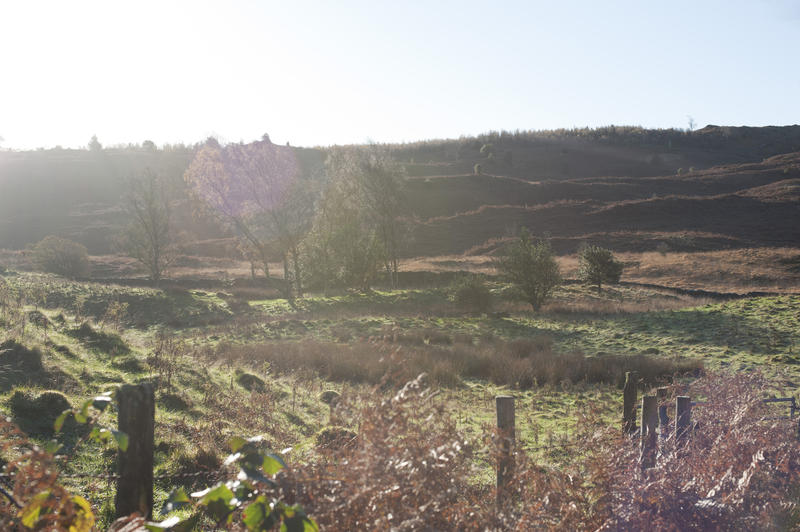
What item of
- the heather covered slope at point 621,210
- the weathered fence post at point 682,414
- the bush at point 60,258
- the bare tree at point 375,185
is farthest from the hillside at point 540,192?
the weathered fence post at point 682,414

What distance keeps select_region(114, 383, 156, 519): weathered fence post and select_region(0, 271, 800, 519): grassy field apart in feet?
2.92

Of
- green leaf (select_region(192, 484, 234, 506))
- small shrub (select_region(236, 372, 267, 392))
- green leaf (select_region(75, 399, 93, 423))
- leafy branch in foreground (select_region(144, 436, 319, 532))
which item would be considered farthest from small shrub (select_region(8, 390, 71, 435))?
green leaf (select_region(192, 484, 234, 506))

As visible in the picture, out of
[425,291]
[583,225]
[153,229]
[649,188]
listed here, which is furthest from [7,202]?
[649,188]

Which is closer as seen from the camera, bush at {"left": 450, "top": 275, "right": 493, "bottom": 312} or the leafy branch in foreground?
the leafy branch in foreground

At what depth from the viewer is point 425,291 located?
3450cm

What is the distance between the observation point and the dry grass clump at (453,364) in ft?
46.9

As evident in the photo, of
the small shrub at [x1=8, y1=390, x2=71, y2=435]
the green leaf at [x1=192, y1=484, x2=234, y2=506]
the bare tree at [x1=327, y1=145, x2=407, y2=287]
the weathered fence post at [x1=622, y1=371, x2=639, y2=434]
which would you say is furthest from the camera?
the bare tree at [x1=327, y1=145, x2=407, y2=287]

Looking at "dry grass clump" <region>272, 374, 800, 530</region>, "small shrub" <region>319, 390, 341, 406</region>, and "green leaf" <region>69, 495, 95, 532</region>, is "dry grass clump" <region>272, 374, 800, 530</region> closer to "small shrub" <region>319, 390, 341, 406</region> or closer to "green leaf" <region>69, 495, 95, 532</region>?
"green leaf" <region>69, 495, 95, 532</region>

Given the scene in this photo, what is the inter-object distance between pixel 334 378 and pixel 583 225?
51.7 metres

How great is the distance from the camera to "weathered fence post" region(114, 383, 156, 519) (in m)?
3.11

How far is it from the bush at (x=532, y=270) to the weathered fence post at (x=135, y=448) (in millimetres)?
27252

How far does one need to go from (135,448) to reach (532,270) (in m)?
27.3

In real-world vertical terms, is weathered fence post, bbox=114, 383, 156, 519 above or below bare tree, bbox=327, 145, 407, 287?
below

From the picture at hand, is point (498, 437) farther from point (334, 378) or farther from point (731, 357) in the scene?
point (731, 357)
